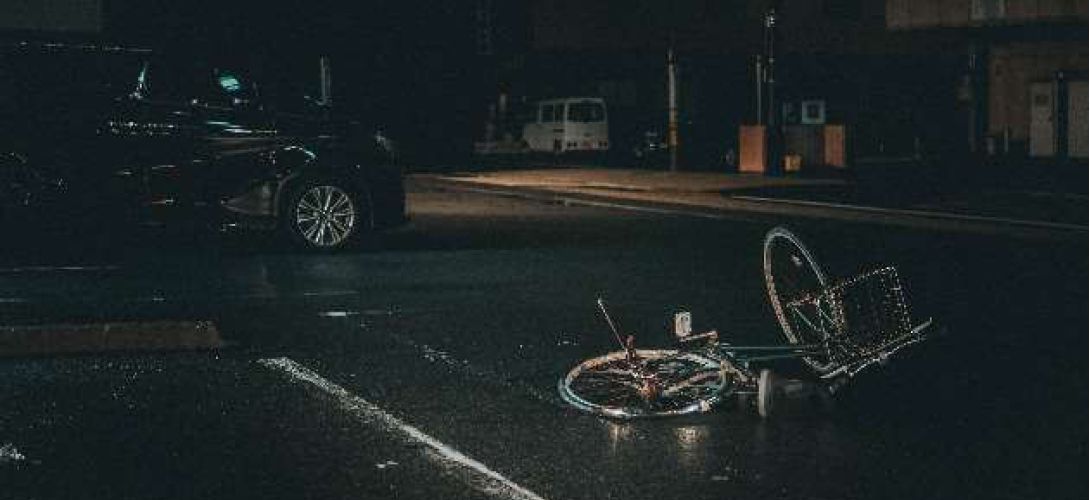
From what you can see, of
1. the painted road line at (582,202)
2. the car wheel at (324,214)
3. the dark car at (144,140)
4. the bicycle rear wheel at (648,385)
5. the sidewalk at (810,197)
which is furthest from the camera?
the painted road line at (582,202)

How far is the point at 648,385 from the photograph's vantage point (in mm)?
8297

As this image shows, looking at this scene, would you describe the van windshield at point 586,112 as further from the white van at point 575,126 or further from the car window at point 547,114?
the car window at point 547,114

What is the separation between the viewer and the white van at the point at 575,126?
53.8 meters

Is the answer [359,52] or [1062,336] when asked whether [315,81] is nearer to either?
[359,52]

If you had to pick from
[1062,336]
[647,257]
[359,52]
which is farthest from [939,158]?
[1062,336]

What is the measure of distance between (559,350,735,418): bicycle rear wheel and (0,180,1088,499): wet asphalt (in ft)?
0.31

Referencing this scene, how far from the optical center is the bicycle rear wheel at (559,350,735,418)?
8.19m

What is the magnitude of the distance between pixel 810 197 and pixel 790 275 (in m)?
17.6

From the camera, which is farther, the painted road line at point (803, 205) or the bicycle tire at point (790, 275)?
the painted road line at point (803, 205)

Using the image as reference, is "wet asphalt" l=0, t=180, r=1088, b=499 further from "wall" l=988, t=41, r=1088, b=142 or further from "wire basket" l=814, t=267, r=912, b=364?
"wall" l=988, t=41, r=1088, b=142

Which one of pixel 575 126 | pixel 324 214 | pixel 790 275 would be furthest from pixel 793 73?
pixel 790 275

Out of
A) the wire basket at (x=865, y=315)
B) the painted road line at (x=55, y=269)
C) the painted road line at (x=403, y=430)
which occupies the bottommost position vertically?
the painted road line at (x=403, y=430)

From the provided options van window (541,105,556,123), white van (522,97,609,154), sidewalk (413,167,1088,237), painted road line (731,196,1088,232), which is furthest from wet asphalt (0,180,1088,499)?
van window (541,105,556,123)

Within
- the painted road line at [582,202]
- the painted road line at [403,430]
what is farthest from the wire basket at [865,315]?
the painted road line at [582,202]
